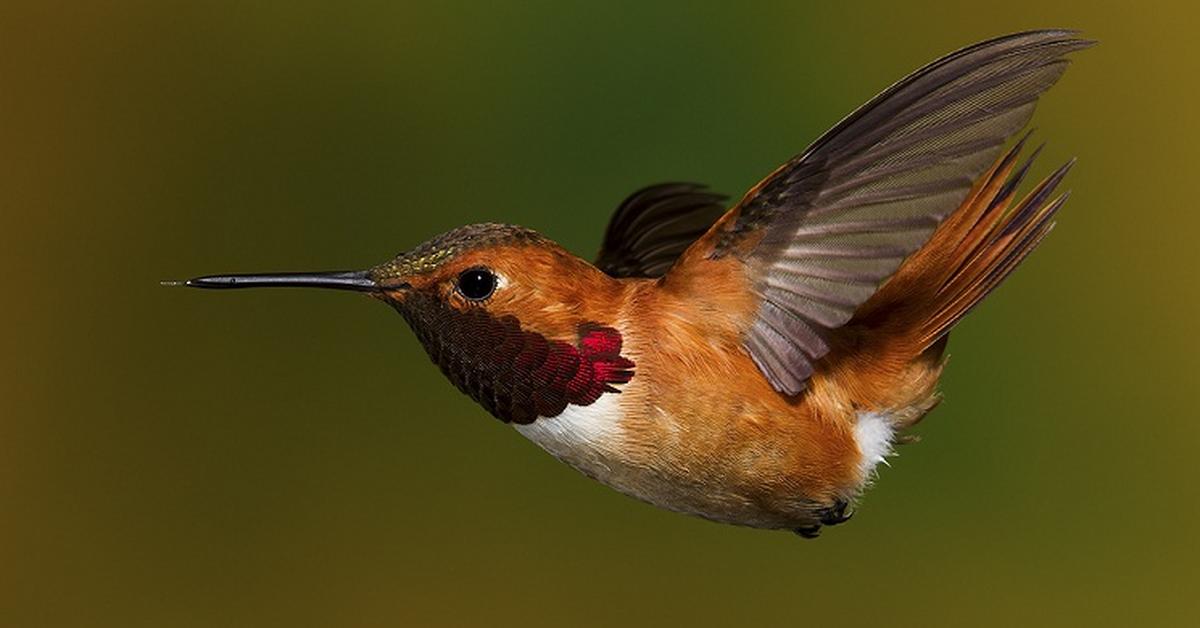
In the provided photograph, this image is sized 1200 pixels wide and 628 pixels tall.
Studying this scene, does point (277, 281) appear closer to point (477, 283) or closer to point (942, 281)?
point (477, 283)

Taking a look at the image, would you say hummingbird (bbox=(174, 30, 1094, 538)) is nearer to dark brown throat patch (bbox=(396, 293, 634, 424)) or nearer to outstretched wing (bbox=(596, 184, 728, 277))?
dark brown throat patch (bbox=(396, 293, 634, 424))

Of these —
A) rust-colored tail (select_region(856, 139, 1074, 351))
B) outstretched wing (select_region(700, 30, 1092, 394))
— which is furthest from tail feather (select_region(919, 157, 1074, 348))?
outstretched wing (select_region(700, 30, 1092, 394))

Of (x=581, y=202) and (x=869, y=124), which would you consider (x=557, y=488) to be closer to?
(x=581, y=202)

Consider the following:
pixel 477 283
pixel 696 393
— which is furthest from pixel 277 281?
pixel 696 393

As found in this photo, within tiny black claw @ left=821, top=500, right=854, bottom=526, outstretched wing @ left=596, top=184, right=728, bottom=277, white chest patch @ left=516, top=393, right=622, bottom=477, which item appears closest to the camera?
white chest patch @ left=516, top=393, right=622, bottom=477

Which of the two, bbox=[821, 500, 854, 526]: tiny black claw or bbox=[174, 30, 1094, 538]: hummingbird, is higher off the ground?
bbox=[174, 30, 1094, 538]: hummingbird

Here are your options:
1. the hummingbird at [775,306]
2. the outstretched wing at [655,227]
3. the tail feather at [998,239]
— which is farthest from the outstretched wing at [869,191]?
the outstretched wing at [655,227]

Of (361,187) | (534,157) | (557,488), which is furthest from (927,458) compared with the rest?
(361,187)

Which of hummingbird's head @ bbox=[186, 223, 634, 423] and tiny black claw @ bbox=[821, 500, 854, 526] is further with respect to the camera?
tiny black claw @ bbox=[821, 500, 854, 526]

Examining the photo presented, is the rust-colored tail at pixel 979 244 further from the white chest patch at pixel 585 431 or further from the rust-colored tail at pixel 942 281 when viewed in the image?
the white chest patch at pixel 585 431
